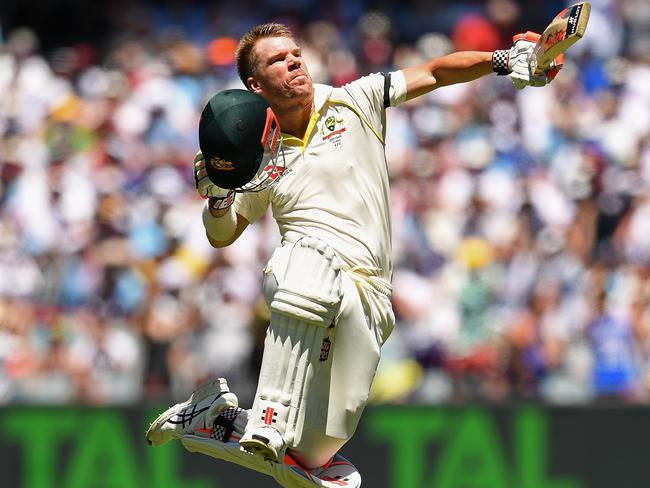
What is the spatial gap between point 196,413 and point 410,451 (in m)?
3.38

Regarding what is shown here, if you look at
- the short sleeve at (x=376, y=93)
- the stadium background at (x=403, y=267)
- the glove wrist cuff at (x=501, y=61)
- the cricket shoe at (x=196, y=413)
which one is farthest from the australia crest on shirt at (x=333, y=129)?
the stadium background at (x=403, y=267)

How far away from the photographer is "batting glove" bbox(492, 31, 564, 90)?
5914 millimetres

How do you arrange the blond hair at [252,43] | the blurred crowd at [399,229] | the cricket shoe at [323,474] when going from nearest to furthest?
1. the cricket shoe at [323,474]
2. the blond hair at [252,43]
3. the blurred crowd at [399,229]

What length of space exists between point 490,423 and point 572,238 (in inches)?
101

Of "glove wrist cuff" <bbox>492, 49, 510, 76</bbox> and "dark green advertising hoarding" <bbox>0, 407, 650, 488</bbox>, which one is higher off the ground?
"glove wrist cuff" <bbox>492, 49, 510, 76</bbox>

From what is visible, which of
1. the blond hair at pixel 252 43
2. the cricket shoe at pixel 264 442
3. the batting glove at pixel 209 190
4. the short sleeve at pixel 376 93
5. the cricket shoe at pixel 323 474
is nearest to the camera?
the cricket shoe at pixel 264 442

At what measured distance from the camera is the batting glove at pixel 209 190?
5.86m

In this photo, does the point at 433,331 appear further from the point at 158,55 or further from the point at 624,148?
the point at 158,55

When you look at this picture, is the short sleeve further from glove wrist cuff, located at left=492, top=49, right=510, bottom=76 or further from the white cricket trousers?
the white cricket trousers

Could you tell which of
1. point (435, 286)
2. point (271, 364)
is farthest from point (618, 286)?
point (271, 364)

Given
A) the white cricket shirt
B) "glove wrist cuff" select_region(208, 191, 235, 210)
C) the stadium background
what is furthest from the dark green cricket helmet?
the stadium background

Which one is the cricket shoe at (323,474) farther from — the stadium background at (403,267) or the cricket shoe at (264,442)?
the stadium background at (403,267)

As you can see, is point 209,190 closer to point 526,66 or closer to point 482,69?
point 482,69

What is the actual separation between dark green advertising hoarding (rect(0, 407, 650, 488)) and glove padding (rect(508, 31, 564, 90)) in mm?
3890
